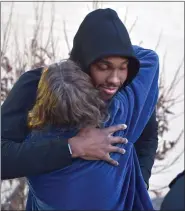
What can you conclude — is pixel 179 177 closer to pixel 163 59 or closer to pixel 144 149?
pixel 144 149

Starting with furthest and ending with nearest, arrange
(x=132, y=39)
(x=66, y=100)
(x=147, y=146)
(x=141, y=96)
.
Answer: (x=132, y=39), (x=147, y=146), (x=141, y=96), (x=66, y=100)

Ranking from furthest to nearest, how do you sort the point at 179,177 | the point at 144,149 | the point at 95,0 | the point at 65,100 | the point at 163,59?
1. the point at 163,59
2. the point at 95,0
3. the point at 144,149
4. the point at 65,100
5. the point at 179,177

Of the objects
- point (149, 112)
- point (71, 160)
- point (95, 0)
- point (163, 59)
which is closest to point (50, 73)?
point (71, 160)

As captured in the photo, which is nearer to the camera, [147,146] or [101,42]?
[101,42]

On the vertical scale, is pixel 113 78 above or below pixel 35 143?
above

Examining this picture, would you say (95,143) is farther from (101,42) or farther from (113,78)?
(101,42)

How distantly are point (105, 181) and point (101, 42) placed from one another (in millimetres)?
458

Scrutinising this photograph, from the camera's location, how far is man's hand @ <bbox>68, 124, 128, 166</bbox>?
184 centimetres

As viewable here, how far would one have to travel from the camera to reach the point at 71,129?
74.4 inches

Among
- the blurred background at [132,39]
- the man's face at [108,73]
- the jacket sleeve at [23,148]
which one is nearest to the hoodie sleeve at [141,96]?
the man's face at [108,73]

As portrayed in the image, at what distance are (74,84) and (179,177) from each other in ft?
1.62

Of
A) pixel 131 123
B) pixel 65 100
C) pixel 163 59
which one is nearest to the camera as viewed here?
pixel 65 100

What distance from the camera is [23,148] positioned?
186 centimetres

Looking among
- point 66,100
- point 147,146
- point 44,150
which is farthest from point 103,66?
point 147,146
